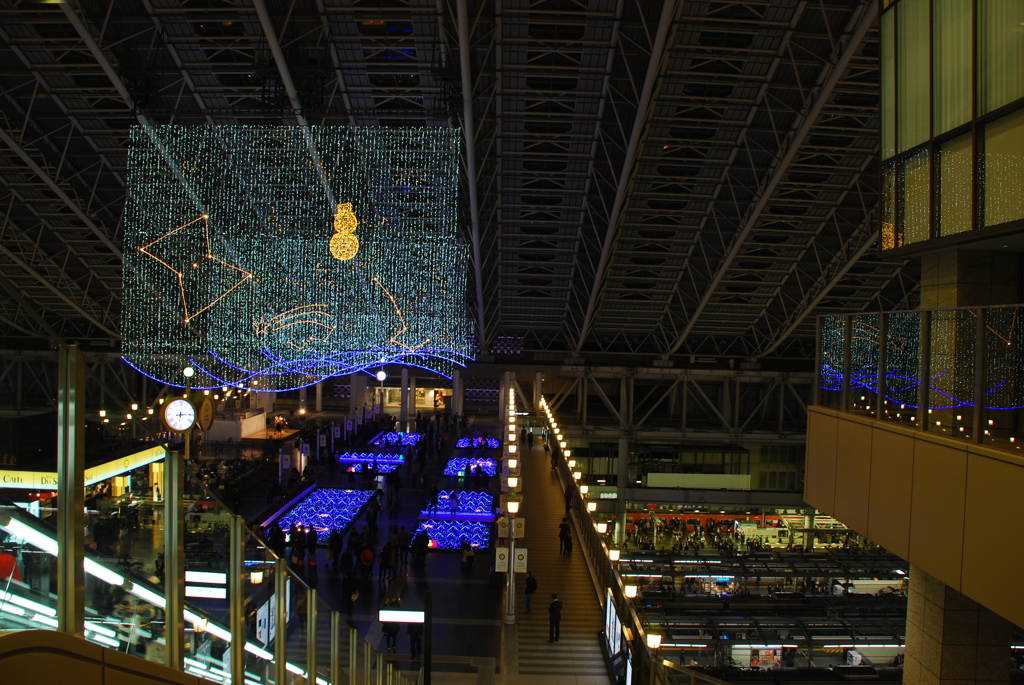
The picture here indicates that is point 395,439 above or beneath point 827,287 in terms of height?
beneath

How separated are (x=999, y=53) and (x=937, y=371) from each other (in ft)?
9.21

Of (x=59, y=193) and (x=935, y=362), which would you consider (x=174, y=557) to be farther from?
(x=59, y=193)

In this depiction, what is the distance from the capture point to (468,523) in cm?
2153

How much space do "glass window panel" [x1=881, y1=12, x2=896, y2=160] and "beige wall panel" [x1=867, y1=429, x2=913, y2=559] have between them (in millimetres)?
3271

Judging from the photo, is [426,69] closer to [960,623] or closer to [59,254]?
[960,623]

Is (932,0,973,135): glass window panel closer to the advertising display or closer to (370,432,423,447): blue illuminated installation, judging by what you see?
the advertising display

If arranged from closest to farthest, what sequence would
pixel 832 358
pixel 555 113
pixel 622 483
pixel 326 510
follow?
pixel 832 358
pixel 555 113
pixel 326 510
pixel 622 483

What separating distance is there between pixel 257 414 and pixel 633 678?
3213 centimetres

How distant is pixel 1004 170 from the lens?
650 cm

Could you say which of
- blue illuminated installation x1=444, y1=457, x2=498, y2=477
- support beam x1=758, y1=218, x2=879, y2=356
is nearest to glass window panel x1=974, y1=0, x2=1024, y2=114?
support beam x1=758, y1=218, x2=879, y2=356

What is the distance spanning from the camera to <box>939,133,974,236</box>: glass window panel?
275 inches

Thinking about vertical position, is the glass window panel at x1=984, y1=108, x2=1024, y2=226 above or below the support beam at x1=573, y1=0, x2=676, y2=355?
below

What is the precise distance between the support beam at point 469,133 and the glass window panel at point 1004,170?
34.0 feet

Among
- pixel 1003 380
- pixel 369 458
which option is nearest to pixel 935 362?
pixel 1003 380
